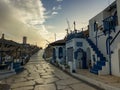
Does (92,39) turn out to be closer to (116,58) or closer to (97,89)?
(116,58)

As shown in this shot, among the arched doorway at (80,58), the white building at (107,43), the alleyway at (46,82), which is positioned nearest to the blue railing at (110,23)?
the white building at (107,43)

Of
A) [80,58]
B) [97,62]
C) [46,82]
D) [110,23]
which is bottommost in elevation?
[46,82]

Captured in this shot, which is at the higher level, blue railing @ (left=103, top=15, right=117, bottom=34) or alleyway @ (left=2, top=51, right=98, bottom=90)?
blue railing @ (left=103, top=15, right=117, bottom=34)

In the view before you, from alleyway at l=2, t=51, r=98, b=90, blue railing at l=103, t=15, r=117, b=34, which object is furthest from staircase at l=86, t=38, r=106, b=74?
blue railing at l=103, t=15, r=117, b=34

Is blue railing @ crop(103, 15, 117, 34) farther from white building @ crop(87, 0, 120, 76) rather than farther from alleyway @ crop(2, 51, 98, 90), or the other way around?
alleyway @ crop(2, 51, 98, 90)

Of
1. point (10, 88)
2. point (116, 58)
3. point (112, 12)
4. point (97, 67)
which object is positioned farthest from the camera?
point (112, 12)

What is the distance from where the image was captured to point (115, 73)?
49.7 ft

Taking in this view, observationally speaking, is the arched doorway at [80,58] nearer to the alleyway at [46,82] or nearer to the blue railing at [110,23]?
the alleyway at [46,82]

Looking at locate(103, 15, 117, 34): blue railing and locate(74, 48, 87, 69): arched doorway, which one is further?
locate(74, 48, 87, 69): arched doorway

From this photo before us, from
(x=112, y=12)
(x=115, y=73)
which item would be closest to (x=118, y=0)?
(x=112, y=12)

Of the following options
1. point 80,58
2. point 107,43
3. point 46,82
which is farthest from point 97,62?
point 46,82

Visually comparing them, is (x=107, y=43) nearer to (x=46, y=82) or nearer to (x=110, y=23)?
(x=110, y=23)

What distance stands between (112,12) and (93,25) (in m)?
3.91

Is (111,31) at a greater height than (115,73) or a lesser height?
greater
